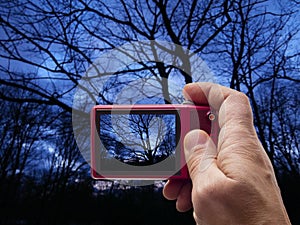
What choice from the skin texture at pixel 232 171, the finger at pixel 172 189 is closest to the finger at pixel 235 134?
the skin texture at pixel 232 171

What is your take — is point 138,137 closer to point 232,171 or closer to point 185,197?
point 185,197

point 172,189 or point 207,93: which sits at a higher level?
point 207,93

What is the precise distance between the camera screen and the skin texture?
0.14 feet

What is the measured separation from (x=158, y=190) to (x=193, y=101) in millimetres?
983

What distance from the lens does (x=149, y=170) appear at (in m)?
0.43

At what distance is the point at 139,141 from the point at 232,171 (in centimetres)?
26

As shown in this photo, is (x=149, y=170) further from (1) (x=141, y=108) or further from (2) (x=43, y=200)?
(2) (x=43, y=200)

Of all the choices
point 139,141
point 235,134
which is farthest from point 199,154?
point 139,141

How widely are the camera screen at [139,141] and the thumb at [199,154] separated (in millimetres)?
27

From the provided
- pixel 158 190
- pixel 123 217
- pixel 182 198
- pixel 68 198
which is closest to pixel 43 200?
pixel 68 198

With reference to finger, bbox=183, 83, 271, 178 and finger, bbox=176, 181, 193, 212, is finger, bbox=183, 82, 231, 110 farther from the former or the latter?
finger, bbox=176, 181, 193, 212

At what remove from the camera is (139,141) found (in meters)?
0.56

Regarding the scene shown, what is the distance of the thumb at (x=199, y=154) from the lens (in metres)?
0.37

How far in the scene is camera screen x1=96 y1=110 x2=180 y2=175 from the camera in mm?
434
